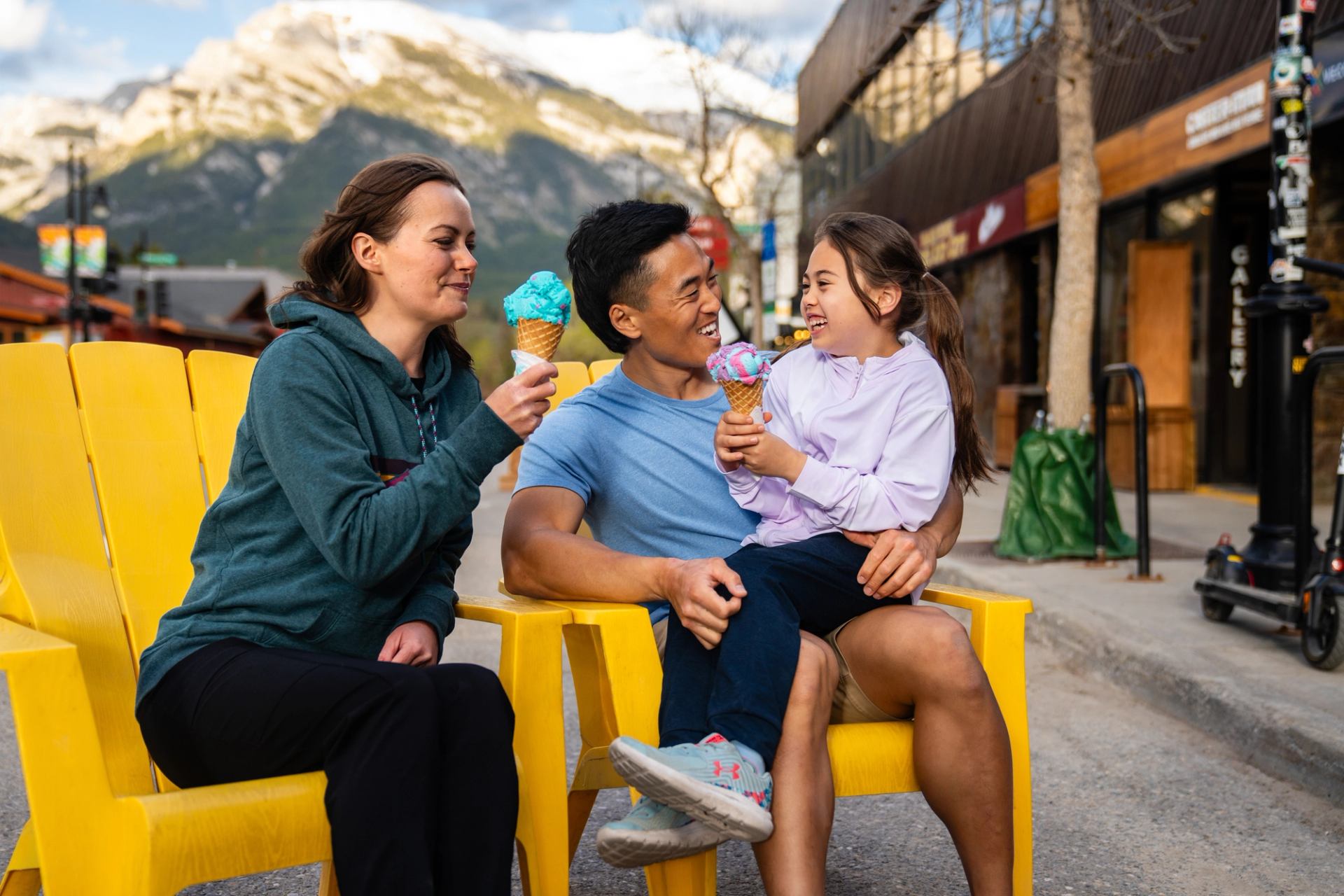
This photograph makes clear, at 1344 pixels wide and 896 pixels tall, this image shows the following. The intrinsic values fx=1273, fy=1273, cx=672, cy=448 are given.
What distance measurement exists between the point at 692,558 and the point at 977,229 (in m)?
17.1

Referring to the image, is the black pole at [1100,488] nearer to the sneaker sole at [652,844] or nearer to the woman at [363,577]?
the woman at [363,577]

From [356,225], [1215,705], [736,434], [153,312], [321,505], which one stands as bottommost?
[1215,705]

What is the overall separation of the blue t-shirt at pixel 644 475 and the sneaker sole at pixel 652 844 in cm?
88

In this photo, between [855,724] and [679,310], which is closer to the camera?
[855,724]

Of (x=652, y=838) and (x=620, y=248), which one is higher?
(x=620, y=248)

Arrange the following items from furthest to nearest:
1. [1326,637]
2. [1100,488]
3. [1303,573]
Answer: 1. [1100,488]
2. [1303,573]
3. [1326,637]

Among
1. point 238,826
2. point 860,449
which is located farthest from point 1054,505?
point 238,826

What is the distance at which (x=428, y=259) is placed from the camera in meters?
2.68

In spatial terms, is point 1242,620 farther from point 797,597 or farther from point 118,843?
point 118,843

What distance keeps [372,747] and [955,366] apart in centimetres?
167

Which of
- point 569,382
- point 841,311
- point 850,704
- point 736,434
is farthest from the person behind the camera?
point 569,382

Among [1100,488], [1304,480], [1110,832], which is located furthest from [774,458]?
[1100,488]

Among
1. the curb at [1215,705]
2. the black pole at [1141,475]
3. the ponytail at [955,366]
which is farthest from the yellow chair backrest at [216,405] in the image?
the black pole at [1141,475]

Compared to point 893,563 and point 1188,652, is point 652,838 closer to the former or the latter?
point 893,563
